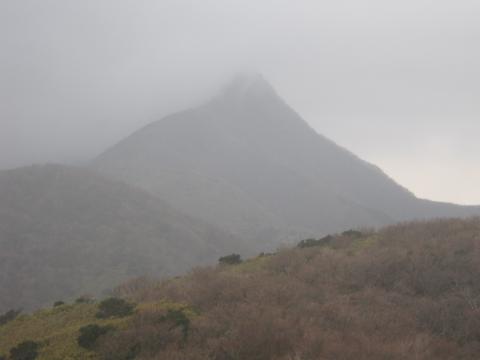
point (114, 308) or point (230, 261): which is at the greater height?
point (230, 261)

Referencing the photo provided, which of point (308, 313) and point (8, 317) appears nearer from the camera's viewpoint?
point (308, 313)

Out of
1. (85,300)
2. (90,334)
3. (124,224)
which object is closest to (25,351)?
(90,334)

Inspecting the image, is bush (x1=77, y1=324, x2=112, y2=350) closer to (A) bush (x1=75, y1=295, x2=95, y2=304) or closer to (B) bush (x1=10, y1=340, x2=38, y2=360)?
(B) bush (x1=10, y1=340, x2=38, y2=360)

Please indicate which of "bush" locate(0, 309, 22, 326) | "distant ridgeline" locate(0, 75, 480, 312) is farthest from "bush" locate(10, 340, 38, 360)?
"distant ridgeline" locate(0, 75, 480, 312)

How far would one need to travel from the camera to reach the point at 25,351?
32.5 ft

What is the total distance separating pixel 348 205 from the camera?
185 meters

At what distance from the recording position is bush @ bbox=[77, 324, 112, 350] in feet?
30.8

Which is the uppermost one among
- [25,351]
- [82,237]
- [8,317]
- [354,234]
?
[354,234]

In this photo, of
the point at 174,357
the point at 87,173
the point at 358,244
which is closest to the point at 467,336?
the point at 174,357

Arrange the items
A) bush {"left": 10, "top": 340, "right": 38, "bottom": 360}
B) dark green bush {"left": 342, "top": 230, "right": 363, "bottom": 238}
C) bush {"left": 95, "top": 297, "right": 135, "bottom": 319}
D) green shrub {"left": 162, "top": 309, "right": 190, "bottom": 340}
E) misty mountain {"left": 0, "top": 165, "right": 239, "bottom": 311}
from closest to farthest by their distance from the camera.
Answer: green shrub {"left": 162, "top": 309, "right": 190, "bottom": 340} < bush {"left": 10, "top": 340, "right": 38, "bottom": 360} < bush {"left": 95, "top": 297, "right": 135, "bottom": 319} < dark green bush {"left": 342, "top": 230, "right": 363, "bottom": 238} < misty mountain {"left": 0, "top": 165, "right": 239, "bottom": 311}

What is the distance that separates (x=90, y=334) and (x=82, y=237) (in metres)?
121

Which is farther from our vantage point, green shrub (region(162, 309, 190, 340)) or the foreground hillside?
green shrub (region(162, 309, 190, 340))

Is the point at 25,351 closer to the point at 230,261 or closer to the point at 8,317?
the point at 8,317

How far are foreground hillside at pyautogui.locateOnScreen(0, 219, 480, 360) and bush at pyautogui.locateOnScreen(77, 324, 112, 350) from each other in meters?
0.14
